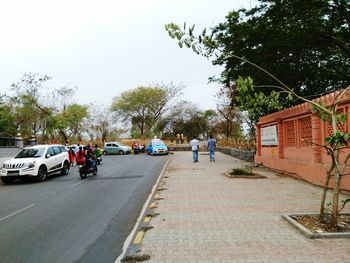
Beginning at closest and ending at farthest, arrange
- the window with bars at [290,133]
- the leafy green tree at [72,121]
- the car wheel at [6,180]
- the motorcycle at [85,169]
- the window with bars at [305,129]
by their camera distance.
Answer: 1. the window with bars at [305,129]
2. the window with bars at [290,133]
3. the car wheel at [6,180]
4. the motorcycle at [85,169]
5. the leafy green tree at [72,121]

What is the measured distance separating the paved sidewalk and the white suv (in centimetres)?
769

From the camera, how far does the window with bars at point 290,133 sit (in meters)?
16.6

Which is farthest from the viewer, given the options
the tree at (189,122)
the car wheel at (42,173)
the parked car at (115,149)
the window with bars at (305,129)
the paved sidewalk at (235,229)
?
the tree at (189,122)

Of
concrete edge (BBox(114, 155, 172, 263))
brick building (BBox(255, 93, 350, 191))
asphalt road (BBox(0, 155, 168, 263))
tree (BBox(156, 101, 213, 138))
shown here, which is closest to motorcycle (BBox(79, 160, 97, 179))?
asphalt road (BBox(0, 155, 168, 263))

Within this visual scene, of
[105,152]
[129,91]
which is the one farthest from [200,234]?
[129,91]

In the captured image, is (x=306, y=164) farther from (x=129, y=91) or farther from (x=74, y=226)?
(x=129, y=91)

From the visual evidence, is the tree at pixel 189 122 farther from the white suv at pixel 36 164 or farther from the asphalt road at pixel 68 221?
the asphalt road at pixel 68 221

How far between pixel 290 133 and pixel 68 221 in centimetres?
1150

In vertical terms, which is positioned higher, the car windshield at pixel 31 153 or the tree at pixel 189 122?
the tree at pixel 189 122

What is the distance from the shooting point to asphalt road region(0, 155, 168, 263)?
243 inches

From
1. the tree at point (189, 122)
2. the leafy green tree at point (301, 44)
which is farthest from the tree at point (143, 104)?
the leafy green tree at point (301, 44)

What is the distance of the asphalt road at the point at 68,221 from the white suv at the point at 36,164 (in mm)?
2396

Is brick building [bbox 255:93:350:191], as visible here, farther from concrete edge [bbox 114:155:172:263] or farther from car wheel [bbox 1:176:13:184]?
car wheel [bbox 1:176:13:184]

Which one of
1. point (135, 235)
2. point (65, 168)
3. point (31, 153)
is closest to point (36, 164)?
point (31, 153)
